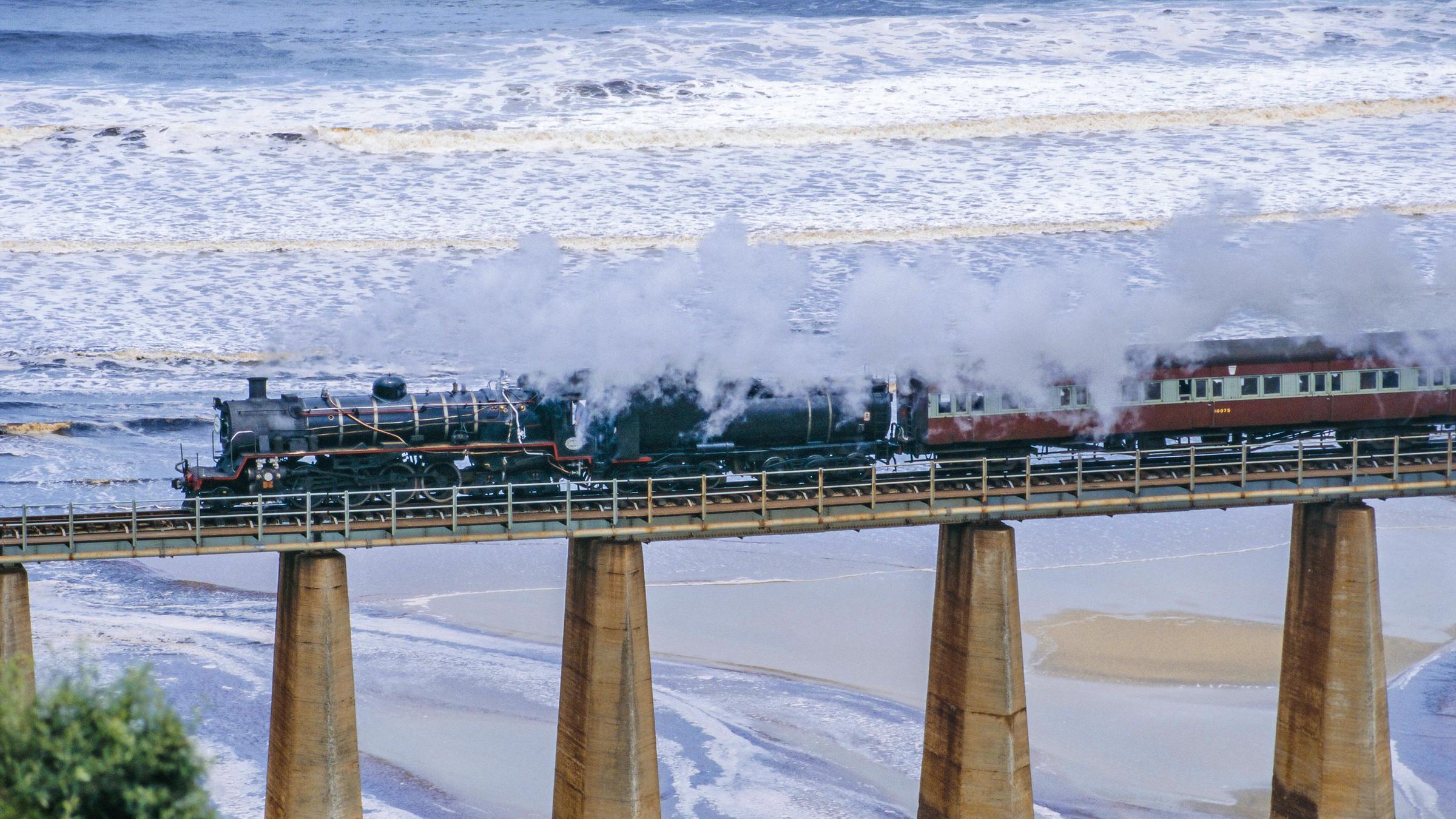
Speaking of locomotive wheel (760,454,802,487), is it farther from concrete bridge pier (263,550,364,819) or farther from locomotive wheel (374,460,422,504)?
concrete bridge pier (263,550,364,819)

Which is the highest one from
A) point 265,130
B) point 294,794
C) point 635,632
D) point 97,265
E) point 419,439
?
point 265,130

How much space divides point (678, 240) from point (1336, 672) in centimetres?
4434

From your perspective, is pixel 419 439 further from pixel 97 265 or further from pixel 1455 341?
pixel 97 265

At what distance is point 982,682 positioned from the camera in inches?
1296

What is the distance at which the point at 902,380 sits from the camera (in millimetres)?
36031

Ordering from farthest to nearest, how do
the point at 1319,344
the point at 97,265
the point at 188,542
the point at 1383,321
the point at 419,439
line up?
1. the point at 97,265
2. the point at 1383,321
3. the point at 1319,344
4. the point at 419,439
5. the point at 188,542

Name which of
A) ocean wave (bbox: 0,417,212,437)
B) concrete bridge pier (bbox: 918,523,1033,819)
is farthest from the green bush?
ocean wave (bbox: 0,417,212,437)

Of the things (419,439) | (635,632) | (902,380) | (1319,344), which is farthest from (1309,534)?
(419,439)

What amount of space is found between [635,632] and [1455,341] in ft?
59.7

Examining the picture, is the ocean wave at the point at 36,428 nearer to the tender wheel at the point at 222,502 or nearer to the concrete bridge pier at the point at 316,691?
the tender wheel at the point at 222,502

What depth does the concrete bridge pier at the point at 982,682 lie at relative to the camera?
32.9 m

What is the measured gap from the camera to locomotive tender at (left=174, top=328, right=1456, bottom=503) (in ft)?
111

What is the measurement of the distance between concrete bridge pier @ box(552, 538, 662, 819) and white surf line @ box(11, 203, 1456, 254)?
137 ft

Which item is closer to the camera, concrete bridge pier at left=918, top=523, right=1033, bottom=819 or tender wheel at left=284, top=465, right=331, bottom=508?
concrete bridge pier at left=918, top=523, right=1033, bottom=819
